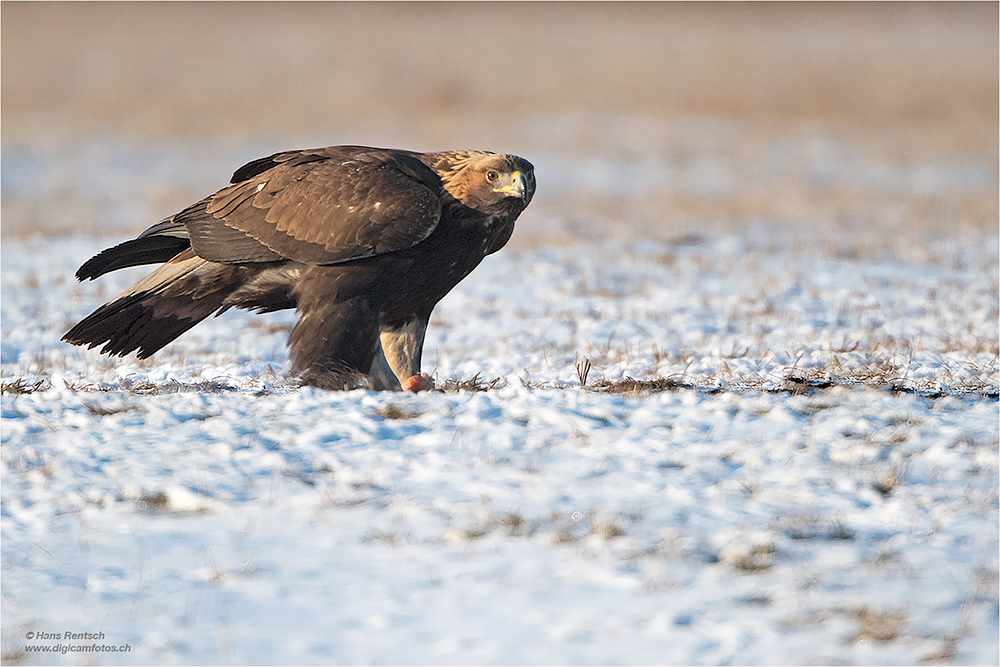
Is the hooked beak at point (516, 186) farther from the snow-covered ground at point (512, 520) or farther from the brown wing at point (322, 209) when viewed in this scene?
the snow-covered ground at point (512, 520)


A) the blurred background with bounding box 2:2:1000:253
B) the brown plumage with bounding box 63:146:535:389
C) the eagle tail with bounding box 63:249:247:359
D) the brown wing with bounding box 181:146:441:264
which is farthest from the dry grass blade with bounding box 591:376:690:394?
the blurred background with bounding box 2:2:1000:253

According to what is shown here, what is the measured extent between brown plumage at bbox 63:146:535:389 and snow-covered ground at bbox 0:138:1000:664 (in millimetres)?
435

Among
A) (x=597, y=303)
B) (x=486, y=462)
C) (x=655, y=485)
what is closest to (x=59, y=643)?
(x=486, y=462)

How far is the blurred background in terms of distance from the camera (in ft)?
52.7

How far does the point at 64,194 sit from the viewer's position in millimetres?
16781

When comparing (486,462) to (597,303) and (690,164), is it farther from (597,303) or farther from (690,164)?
(690,164)

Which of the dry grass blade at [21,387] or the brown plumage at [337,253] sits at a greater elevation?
the brown plumage at [337,253]

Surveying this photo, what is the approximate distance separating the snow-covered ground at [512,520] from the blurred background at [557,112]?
8066 mm

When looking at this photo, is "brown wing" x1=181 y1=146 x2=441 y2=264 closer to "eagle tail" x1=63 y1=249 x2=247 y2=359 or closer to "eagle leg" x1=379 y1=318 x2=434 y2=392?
"eagle tail" x1=63 y1=249 x2=247 y2=359

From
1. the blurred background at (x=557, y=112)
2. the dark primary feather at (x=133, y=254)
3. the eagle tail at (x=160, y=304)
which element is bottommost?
the eagle tail at (x=160, y=304)

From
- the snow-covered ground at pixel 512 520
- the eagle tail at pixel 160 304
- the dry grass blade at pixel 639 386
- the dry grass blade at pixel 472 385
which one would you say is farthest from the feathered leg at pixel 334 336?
the dry grass blade at pixel 639 386

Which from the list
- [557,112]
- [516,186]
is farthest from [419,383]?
[557,112]

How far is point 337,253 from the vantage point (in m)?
6.02

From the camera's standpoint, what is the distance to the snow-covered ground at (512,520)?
340 cm
